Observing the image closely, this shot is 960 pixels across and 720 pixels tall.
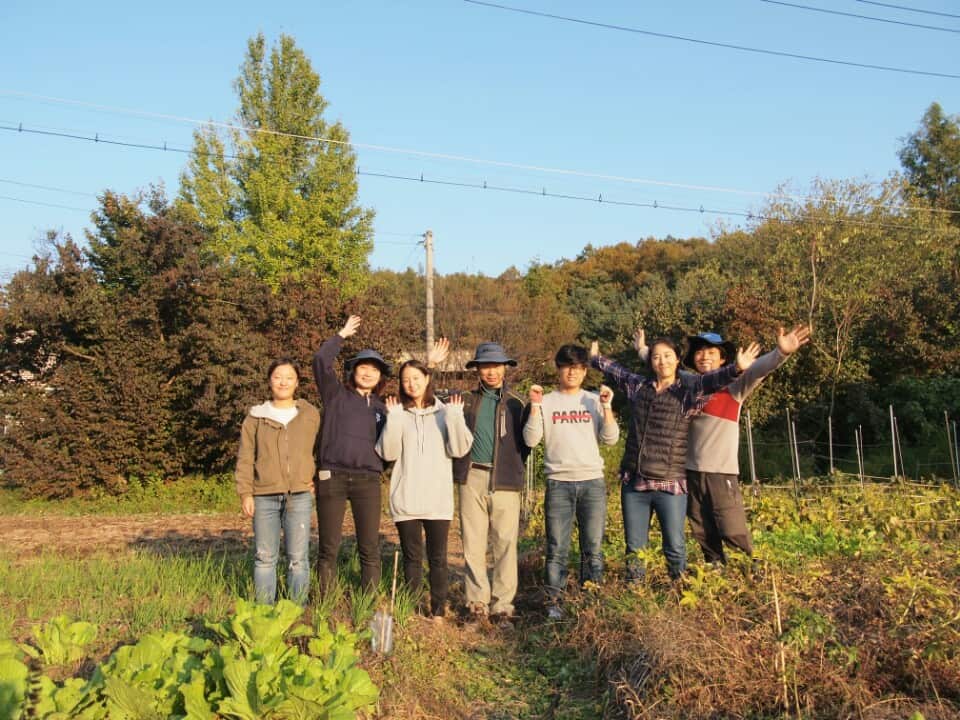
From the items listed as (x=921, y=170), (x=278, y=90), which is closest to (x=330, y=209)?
(x=278, y=90)

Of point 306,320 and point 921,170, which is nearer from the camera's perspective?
point 306,320

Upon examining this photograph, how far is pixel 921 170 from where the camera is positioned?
34.5m

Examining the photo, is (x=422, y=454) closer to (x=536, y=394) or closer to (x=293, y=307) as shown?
(x=536, y=394)

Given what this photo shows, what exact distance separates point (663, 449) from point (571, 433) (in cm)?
62

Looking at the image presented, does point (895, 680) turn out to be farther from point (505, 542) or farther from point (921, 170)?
point (921, 170)

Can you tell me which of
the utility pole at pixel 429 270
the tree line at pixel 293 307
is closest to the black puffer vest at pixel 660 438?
the tree line at pixel 293 307

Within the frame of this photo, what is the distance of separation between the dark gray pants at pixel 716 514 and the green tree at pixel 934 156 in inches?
1286

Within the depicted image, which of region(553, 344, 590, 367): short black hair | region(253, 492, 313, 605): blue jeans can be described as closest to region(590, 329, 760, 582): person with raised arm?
region(553, 344, 590, 367): short black hair

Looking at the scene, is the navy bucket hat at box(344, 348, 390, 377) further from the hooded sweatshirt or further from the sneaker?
the sneaker

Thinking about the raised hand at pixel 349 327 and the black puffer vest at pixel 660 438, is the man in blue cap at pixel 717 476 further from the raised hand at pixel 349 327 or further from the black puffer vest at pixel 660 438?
the raised hand at pixel 349 327

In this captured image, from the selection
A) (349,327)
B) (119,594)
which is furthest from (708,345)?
(119,594)

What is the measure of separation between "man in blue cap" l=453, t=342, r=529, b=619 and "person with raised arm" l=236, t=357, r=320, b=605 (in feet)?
3.38

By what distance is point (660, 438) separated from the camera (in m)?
5.21

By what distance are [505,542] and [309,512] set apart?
1.31 meters
